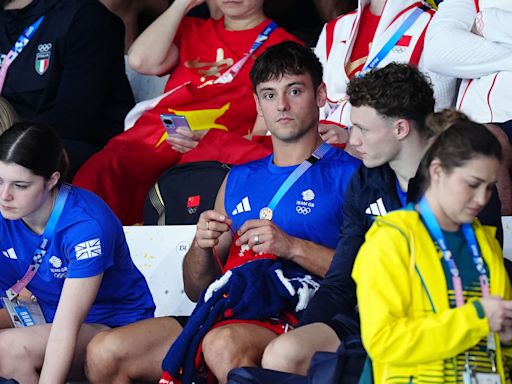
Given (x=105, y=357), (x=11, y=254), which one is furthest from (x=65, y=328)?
(x=11, y=254)

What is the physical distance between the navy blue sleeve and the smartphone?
149 cm

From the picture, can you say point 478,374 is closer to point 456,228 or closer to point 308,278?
point 456,228

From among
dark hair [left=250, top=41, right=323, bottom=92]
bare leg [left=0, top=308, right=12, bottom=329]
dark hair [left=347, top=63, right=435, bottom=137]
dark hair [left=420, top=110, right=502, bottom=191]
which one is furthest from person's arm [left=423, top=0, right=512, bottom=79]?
bare leg [left=0, top=308, right=12, bottom=329]

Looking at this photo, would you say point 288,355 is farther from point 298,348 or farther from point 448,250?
point 448,250

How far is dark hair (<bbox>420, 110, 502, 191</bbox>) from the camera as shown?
2785mm

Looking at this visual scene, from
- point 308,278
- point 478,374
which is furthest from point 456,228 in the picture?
point 308,278

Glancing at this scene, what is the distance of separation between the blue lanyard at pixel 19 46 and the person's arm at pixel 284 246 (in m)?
2.06

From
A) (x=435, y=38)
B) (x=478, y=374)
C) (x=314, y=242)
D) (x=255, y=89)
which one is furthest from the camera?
(x=435, y=38)

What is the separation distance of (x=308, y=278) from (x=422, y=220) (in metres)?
0.84

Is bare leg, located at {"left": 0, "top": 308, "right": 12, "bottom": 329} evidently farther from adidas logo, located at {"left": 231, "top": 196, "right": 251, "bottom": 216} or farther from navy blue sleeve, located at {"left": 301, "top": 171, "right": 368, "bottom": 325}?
navy blue sleeve, located at {"left": 301, "top": 171, "right": 368, "bottom": 325}

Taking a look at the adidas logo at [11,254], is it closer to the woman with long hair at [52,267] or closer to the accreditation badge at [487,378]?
the woman with long hair at [52,267]

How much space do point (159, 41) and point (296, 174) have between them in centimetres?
152

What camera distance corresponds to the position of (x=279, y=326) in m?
3.55

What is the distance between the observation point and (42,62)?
5242 mm
